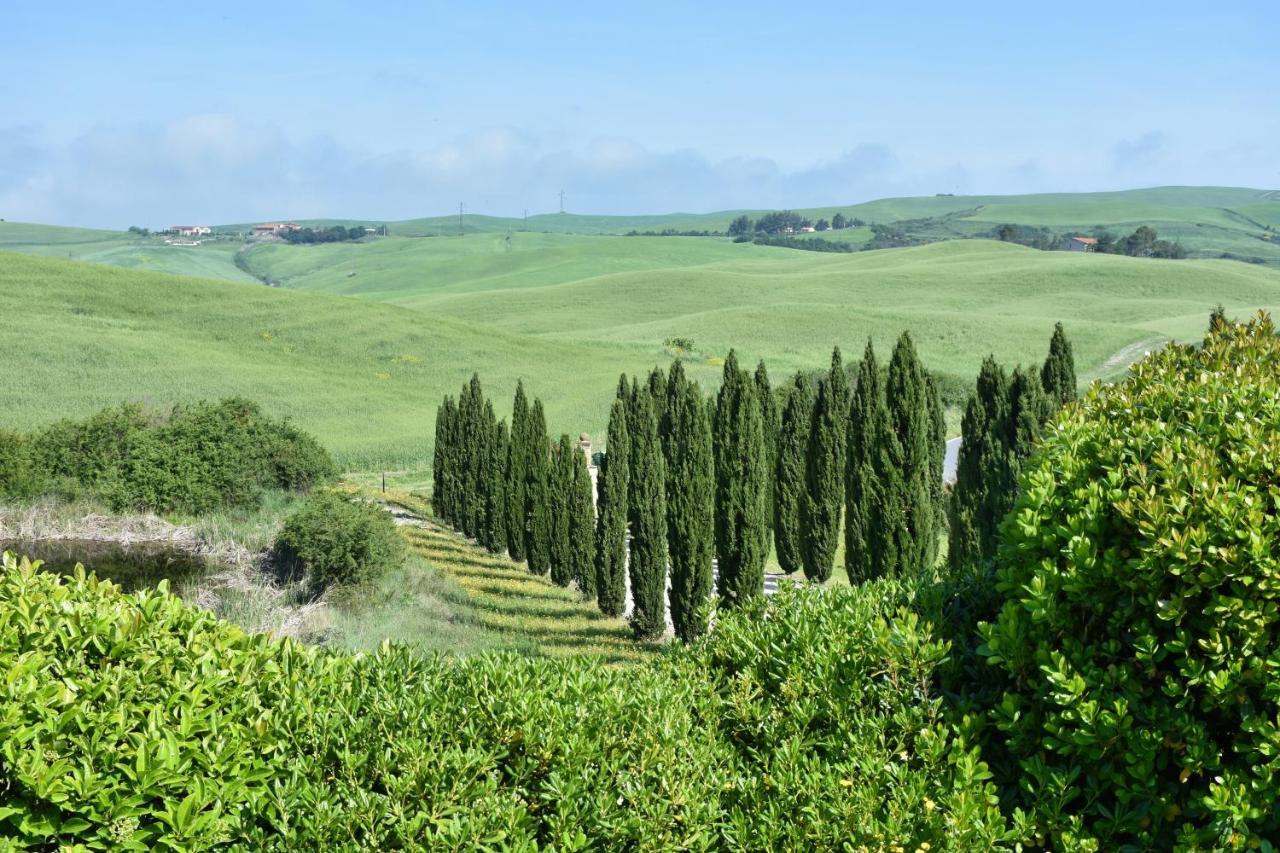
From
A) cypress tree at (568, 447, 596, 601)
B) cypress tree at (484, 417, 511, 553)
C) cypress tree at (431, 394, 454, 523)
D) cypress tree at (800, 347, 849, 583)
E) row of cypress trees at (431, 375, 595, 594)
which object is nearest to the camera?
cypress tree at (568, 447, 596, 601)

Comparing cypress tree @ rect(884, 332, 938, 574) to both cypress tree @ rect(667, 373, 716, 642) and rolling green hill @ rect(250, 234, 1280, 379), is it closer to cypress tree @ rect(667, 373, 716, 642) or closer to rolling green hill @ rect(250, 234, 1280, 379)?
cypress tree @ rect(667, 373, 716, 642)

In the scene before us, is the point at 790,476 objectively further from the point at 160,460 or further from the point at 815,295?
the point at 815,295

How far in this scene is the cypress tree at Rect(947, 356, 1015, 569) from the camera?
25469 millimetres

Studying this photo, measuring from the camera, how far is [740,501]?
21500mm

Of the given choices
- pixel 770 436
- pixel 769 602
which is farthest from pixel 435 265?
pixel 769 602

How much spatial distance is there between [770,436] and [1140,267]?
8901 cm

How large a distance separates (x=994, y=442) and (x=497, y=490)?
13070mm

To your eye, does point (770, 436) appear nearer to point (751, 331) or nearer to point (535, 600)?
point (535, 600)

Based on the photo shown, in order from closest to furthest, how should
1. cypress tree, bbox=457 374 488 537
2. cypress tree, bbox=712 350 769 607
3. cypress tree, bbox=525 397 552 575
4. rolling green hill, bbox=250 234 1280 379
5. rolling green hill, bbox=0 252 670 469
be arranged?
cypress tree, bbox=712 350 769 607 < cypress tree, bbox=525 397 552 575 < cypress tree, bbox=457 374 488 537 < rolling green hill, bbox=0 252 670 469 < rolling green hill, bbox=250 234 1280 379

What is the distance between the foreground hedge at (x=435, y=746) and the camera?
18.6 feet

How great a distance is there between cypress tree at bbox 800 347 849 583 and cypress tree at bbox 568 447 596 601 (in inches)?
→ 225

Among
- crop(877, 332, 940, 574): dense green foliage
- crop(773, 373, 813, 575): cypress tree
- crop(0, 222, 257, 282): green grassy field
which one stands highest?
crop(0, 222, 257, 282): green grassy field

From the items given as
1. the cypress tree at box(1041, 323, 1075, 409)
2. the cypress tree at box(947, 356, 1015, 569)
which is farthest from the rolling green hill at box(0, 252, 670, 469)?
the cypress tree at box(1041, 323, 1075, 409)

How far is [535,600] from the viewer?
83.6 feet
